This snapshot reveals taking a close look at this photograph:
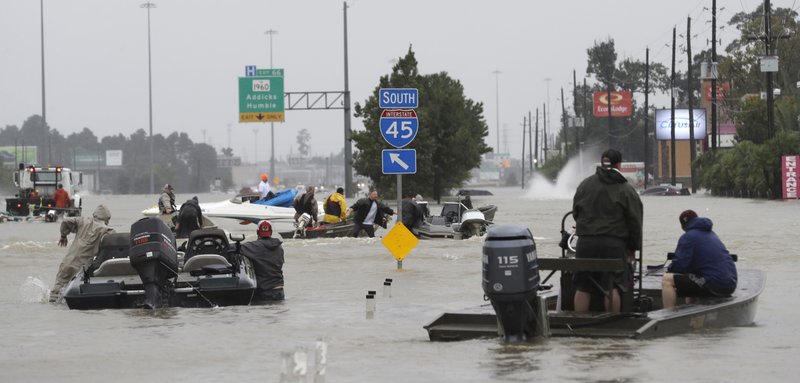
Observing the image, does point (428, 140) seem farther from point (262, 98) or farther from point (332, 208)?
point (332, 208)

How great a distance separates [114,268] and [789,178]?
167 ft

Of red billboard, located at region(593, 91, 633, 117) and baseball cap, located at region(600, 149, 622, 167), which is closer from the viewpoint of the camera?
baseball cap, located at region(600, 149, 622, 167)

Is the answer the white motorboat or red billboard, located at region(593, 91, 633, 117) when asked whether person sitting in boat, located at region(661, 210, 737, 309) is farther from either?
red billboard, located at region(593, 91, 633, 117)

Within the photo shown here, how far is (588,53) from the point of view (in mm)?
154625

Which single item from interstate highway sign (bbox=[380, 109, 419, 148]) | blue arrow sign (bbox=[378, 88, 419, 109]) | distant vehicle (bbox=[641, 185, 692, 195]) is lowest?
distant vehicle (bbox=[641, 185, 692, 195])

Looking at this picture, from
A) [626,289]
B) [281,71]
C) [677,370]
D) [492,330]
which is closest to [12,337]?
[492,330]

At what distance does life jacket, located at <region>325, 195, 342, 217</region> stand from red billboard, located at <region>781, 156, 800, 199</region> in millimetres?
34158

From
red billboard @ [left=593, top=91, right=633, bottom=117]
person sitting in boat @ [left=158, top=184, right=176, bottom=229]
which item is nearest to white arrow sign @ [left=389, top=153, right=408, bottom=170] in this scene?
person sitting in boat @ [left=158, top=184, right=176, bottom=229]

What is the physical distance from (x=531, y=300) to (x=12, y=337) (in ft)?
21.7

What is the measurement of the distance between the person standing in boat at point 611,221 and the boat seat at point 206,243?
23.5ft

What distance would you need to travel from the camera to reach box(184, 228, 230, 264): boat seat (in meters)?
19.3

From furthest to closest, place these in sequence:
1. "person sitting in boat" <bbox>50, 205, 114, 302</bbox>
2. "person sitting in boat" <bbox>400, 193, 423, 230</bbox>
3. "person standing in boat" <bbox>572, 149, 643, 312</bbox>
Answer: "person sitting in boat" <bbox>400, 193, 423, 230</bbox>, "person sitting in boat" <bbox>50, 205, 114, 302</bbox>, "person standing in boat" <bbox>572, 149, 643, 312</bbox>

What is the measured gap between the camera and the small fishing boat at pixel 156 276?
1777 cm

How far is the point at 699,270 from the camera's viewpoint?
1432cm
